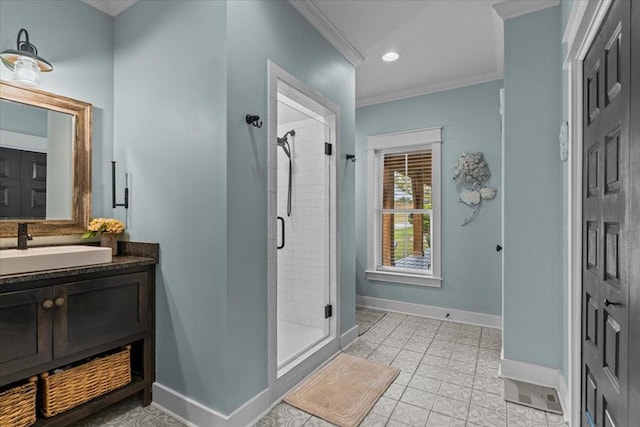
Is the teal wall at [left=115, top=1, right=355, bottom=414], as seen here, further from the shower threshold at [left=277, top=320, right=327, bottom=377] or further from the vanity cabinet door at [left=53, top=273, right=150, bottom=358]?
→ the shower threshold at [left=277, top=320, right=327, bottom=377]

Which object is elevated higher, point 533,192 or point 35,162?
point 35,162

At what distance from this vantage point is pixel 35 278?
159cm

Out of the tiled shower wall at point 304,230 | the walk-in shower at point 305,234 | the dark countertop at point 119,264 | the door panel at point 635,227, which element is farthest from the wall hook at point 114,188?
the door panel at point 635,227

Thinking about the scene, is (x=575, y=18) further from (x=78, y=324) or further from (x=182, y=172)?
(x=78, y=324)

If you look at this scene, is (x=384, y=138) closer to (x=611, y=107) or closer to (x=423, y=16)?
(x=423, y=16)

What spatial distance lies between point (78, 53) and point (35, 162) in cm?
81

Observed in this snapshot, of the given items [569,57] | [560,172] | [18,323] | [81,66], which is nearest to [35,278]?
[18,323]

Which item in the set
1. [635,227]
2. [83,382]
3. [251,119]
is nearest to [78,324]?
[83,382]

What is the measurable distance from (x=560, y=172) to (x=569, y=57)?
2.70ft

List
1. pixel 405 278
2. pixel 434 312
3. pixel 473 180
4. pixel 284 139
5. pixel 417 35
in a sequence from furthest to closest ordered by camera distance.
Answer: pixel 405 278 < pixel 434 312 < pixel 473 180 < pixel 284 139 < pixel 417 35

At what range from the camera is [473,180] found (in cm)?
369

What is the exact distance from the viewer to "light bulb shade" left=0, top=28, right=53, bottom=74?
1.86m

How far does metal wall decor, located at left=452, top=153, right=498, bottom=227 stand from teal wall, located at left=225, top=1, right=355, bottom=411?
225 cm

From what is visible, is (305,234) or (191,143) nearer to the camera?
(191,143)
